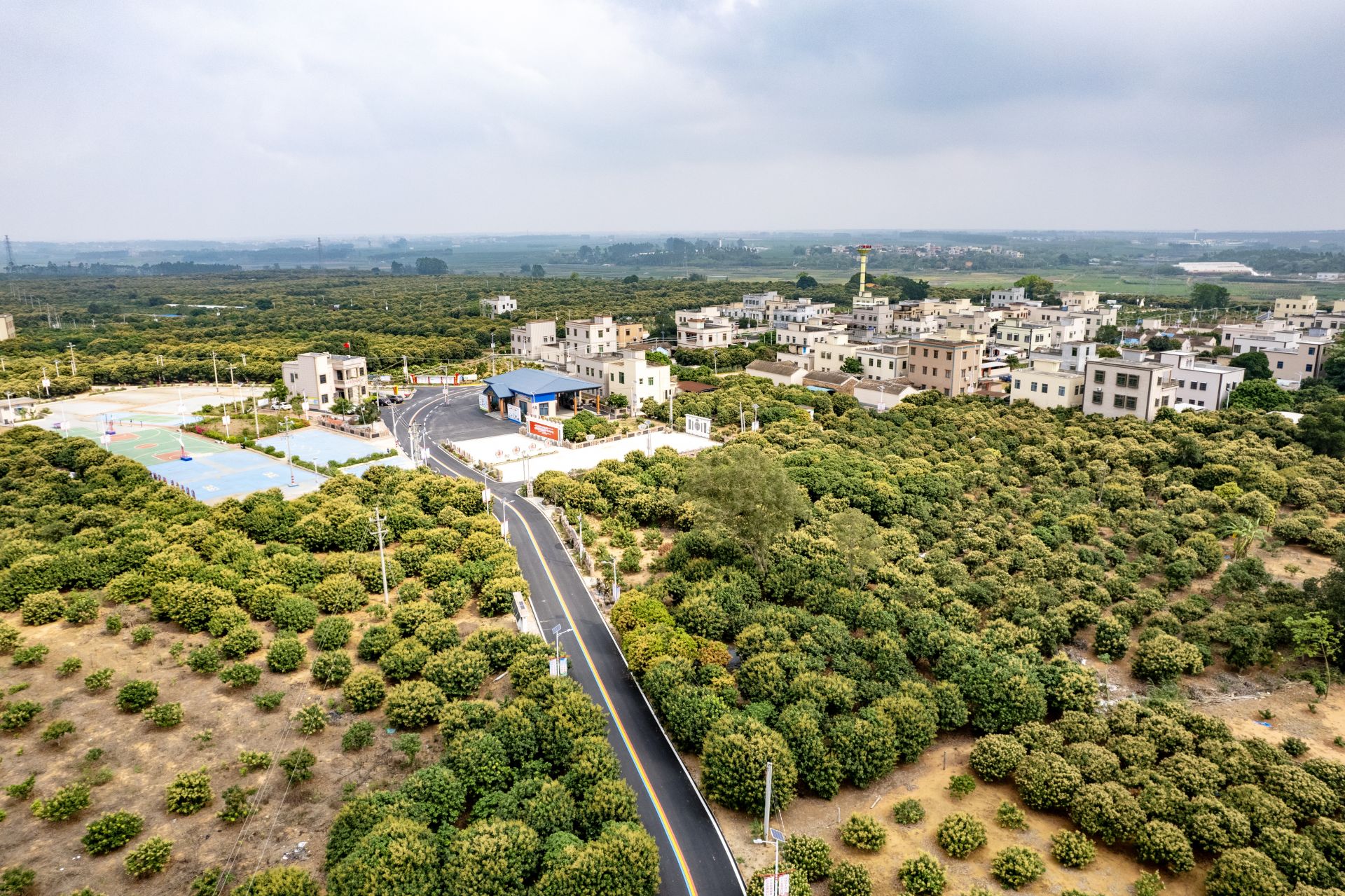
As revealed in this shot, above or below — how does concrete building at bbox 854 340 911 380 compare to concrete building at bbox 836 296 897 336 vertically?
below

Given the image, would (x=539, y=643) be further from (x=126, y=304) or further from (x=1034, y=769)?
(x=126, y=304)

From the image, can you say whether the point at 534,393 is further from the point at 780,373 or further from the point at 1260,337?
the point at 1260,337

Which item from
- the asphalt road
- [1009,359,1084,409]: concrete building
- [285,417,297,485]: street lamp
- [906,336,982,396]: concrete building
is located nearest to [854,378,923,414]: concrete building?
[906,336,982,396]: concrete building

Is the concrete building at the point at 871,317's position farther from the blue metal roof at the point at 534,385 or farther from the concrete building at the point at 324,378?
the concrete building at the point at 324,378

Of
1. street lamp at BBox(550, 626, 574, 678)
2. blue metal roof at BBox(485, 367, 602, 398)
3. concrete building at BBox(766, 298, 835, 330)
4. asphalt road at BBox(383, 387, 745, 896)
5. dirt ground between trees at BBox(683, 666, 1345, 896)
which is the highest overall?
concrete building at BBox(766, 298, 835, 330)

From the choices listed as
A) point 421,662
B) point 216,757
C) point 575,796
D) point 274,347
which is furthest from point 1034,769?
point 274,347

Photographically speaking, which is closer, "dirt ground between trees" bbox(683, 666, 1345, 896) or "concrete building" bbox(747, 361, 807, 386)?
"dirt ground between trees" bbox(683, 666, 1345, 896)

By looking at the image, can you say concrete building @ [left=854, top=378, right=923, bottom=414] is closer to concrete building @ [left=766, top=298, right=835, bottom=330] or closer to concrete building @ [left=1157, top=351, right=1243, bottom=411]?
concrete building @ [left=1157, top=351, right=1243, bottom=411]
